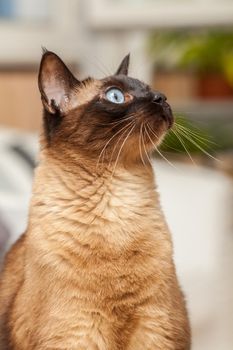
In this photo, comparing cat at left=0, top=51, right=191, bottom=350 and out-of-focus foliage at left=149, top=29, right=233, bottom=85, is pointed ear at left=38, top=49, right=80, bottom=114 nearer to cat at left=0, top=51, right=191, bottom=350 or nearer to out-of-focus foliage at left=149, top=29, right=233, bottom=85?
cat at left=0, top=51, right=191, bottom=350

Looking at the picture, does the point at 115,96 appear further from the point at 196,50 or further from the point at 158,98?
the point at 196,50

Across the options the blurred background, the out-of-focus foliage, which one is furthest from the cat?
the out-of-focus foliage

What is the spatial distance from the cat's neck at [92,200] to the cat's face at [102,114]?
0.02 metres

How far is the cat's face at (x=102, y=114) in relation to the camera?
68 centimetres

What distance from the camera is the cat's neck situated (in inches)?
27.1

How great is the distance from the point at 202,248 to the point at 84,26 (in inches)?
53.2

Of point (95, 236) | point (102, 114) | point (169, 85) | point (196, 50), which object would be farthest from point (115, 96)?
point (169, 85)

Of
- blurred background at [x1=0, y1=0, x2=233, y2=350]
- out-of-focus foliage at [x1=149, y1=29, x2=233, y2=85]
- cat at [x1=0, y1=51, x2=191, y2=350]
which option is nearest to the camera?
cat at [x1=0, y1=51, x2=191, y2=350]

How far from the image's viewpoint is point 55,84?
2.27ft

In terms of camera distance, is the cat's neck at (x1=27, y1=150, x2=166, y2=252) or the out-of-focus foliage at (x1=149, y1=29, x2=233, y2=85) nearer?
the cat's neck at (x1=27, y1=150, x2=166, y2=252)

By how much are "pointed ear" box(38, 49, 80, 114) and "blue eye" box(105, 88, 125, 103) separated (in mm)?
40

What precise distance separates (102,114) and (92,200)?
0.29 feet

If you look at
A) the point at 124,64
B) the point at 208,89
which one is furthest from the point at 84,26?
the point at 124,64

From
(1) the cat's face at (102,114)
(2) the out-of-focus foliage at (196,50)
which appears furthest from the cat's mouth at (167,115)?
(2) the out-of-focus foliage at (196,50)
